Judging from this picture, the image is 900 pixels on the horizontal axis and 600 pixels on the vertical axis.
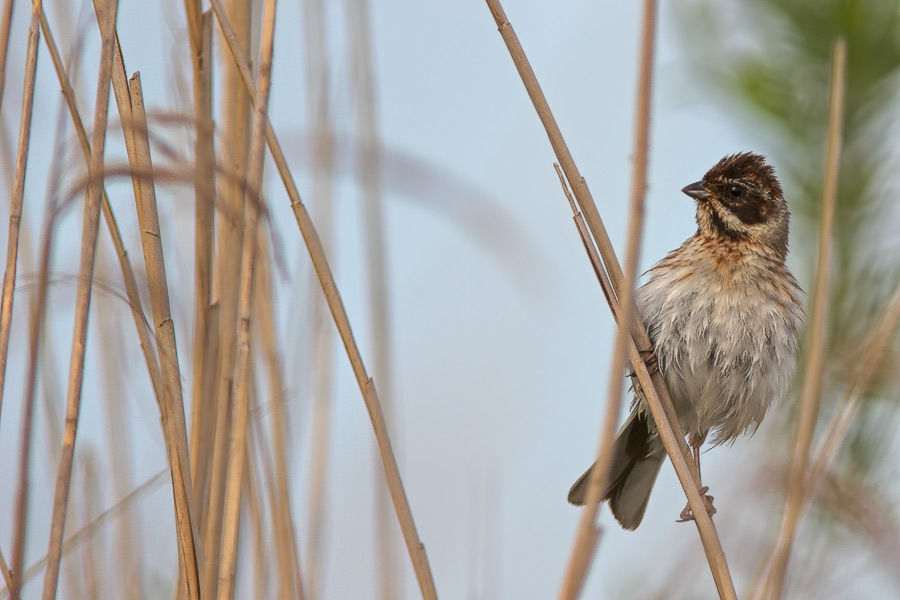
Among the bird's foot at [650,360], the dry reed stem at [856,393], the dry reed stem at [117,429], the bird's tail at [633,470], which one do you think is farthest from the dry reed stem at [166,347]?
the bird's tail at [633,470]

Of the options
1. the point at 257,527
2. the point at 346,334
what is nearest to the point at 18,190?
the point at 346,334

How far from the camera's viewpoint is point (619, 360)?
1.52m

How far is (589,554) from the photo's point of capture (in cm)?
151

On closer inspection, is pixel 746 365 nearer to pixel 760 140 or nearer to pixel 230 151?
pixel 760 140

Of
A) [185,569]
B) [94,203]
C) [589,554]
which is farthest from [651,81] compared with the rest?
[185,569]

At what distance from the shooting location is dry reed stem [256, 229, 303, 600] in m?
2.09

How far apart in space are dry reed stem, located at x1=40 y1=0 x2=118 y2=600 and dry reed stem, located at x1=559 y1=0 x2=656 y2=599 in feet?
2.83

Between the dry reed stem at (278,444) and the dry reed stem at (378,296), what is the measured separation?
0.24 m

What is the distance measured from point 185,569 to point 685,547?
1.33 meters

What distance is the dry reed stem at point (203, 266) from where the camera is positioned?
159cm

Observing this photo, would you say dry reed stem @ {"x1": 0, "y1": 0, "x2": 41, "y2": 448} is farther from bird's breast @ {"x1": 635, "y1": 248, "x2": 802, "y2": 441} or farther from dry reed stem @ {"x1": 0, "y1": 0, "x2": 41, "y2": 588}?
bird's breast @ {"x1": 635, "y1": 248, "x2": 802, "y2": 441}

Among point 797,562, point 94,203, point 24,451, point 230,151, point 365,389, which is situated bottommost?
point 797,562

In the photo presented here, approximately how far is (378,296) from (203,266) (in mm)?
658

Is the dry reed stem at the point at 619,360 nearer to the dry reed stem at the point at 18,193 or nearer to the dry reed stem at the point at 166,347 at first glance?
the dry reed stem at the point at 166,347
